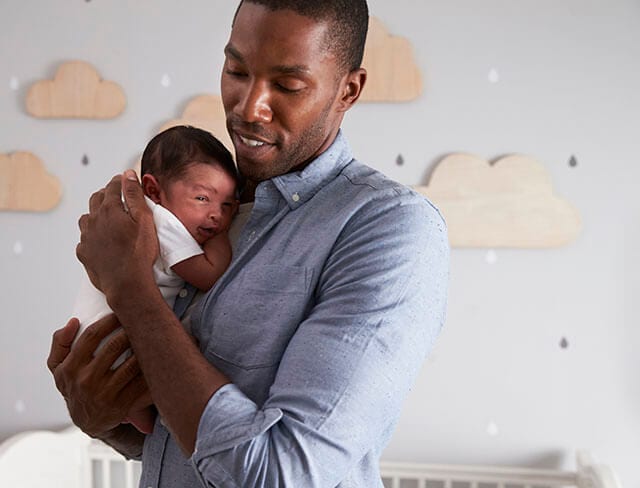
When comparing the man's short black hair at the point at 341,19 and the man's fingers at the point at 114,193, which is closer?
the man's short black hair at the point at 341,19

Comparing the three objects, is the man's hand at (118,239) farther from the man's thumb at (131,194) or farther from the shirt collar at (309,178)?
the shirt collar at (309,178)

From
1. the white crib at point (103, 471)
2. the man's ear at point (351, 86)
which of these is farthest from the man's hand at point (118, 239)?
the white crib at point (103, 471)

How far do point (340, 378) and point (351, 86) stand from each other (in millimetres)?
336

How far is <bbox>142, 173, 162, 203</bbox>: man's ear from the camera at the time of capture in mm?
1062

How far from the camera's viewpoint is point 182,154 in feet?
3.45

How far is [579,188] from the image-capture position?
1.99 m

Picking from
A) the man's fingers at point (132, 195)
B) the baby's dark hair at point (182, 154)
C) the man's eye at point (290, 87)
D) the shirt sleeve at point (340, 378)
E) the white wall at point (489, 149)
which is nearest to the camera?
the shirt sleeve at point (340, 378)

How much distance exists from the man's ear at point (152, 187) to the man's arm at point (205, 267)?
120mm

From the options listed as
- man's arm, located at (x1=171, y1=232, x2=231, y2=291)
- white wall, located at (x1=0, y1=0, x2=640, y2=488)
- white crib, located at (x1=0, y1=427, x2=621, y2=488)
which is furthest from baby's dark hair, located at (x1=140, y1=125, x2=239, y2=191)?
white crib, located at (x1=0, y1=427, x2=621, y2=488)

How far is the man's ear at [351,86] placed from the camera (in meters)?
0.90

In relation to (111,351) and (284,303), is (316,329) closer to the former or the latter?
(284,303)

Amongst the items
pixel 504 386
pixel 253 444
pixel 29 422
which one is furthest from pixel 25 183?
pixel 253 444

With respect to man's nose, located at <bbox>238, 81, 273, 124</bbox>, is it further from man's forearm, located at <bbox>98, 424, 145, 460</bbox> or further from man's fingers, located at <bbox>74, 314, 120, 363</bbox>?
man's forearm, located at <bbox>98, 424, 145, 460</bbox>

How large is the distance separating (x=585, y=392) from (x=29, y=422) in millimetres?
1477
